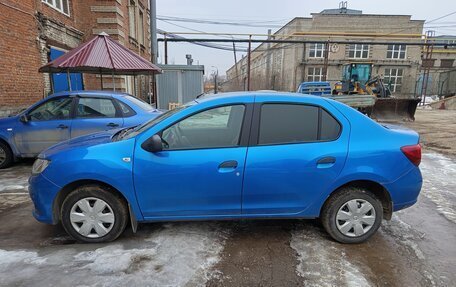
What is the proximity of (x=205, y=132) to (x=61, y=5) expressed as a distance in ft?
36.0

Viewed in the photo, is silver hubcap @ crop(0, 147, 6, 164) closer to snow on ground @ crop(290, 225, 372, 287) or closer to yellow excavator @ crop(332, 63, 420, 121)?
snow on ground @ crop(290, 225, 372, 287)

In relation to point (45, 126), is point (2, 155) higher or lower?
lower

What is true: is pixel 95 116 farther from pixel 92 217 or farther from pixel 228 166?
pixel 228 166

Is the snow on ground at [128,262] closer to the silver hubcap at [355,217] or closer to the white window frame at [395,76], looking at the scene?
the silver hubcap at [355,217]

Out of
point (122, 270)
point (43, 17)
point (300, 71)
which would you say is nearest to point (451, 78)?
point (300, 71)

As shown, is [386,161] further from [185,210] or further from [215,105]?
[185,210]

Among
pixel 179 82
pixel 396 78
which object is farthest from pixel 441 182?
pixel 396 78

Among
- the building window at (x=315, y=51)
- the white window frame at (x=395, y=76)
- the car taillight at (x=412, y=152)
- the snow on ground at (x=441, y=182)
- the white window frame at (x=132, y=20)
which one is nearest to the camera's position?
the car taillight at (x=412, y=152)

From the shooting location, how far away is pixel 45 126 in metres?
6.16

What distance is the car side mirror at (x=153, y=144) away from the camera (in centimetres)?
310

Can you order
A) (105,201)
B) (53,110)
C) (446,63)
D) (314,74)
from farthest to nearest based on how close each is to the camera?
(446,63), (314,74), (53,110), (105,201)

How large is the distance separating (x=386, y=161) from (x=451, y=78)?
4220 centimetres

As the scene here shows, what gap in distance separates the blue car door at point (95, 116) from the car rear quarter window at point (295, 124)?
3.76 meters

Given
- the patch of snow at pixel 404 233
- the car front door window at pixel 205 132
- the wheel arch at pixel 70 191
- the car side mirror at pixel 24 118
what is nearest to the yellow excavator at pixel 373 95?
Result: the patch of snow at pixel 404 233
